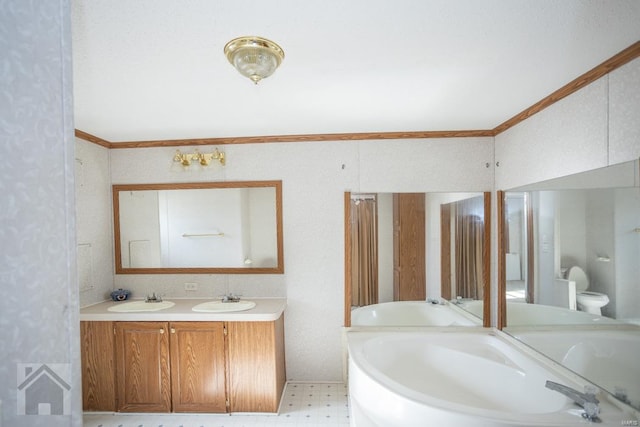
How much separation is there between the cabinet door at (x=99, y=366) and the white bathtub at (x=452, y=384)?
1.99 metres

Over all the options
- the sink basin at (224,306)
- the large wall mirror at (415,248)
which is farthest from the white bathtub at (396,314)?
the sink basin at (224,306)

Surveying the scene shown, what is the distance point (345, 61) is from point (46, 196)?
4.49 ft

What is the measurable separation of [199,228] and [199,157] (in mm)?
699

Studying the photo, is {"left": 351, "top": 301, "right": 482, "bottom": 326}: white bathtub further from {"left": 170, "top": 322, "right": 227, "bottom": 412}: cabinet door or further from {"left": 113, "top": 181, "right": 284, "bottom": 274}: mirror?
{"left": 170, "top": 322, "right": 227, "bottom": 412}: cabinet door

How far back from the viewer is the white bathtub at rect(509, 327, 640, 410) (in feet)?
4.70

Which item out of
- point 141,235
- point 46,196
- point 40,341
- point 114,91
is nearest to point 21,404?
point 40,341

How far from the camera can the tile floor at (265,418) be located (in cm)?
229

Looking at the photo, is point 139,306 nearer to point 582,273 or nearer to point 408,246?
point 408,246

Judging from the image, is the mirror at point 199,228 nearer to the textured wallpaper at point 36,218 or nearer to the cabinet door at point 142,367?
the cabinet door at point 142,367

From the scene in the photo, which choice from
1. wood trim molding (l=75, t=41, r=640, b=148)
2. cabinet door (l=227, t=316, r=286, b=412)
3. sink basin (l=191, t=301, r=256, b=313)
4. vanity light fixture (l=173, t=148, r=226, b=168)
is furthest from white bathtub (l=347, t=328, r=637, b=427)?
vanity light fixture (l=173, t=148, r=226, b=168)

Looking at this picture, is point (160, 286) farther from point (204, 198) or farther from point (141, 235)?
point (204, 198)

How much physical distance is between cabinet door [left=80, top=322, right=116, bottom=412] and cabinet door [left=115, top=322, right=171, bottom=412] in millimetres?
59

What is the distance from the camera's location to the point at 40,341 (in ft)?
1.96

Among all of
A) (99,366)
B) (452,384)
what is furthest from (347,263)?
(99,366)
